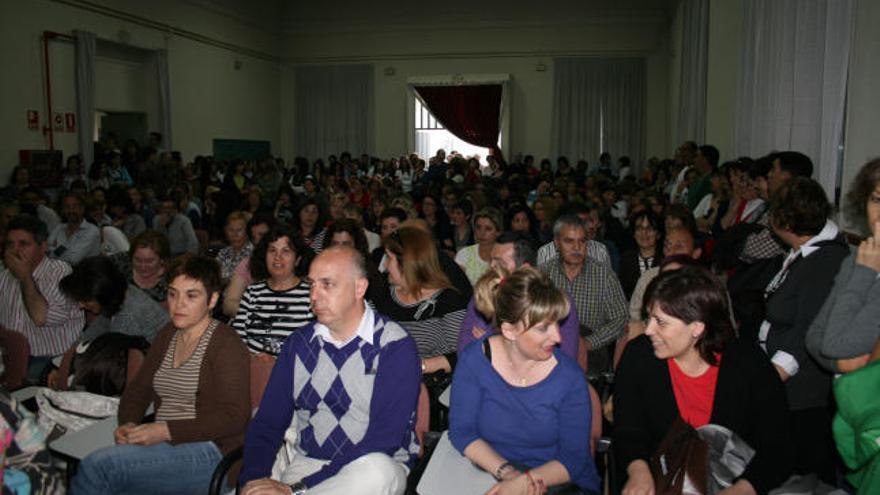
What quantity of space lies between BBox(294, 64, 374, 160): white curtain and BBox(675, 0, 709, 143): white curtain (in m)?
7.96

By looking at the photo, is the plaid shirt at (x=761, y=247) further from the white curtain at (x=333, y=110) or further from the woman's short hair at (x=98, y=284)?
the white curtain at (x=333, y=110)

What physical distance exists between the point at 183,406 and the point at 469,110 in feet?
48.4

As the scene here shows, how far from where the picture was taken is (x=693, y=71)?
1013cm

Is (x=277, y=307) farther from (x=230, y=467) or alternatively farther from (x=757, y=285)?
(x=757, y=285)

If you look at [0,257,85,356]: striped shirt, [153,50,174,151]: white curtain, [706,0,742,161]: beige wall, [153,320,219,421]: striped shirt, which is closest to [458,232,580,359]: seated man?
[153,320,219,421]: striped shirt

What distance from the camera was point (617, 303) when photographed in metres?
4.12

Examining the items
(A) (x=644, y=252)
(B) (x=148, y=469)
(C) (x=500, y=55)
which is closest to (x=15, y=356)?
(B) (x=148, y=469)

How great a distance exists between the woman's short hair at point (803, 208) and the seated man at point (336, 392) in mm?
1693

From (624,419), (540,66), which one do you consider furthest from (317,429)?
(540,66)

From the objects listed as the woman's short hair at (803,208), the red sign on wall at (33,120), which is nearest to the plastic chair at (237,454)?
the woman's short hair at (803,208)

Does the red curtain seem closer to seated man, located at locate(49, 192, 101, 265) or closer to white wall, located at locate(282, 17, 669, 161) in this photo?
white wall, located at locate(282, 17, 669, 161)

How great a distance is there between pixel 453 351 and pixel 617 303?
3.48 feet

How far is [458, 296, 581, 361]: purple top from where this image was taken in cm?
325

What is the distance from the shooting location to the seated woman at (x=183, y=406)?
2580mm
